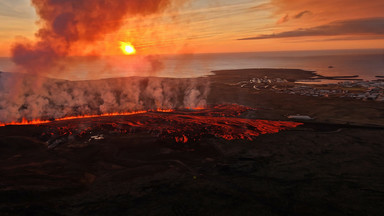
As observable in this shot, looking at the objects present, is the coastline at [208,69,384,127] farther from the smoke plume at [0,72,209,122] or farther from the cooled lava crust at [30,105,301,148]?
the smoke plume at [0,72,209,122]

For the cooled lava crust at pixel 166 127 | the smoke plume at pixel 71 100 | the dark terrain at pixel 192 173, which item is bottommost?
the dark terrain at pixel 192 173

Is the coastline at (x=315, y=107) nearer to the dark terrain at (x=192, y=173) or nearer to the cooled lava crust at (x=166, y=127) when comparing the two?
the dark terrain at (x=192, y=173)

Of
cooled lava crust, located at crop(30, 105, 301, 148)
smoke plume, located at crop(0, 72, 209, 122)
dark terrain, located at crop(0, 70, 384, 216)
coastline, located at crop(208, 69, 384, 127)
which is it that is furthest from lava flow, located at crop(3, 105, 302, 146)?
coastline, located at crop(208, 69, 384, 127)

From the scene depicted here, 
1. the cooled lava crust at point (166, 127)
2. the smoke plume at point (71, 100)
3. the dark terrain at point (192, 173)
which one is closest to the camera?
the dark terrain at point (192, 173)

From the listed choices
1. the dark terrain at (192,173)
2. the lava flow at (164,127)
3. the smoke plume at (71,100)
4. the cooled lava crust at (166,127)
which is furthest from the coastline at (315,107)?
the smoke plume at (71,100)

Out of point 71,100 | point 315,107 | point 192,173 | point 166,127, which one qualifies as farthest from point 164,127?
point 315,107

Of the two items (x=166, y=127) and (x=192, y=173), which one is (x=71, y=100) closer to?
(x=166, y=127)

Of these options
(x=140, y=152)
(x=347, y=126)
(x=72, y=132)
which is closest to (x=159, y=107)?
(x=72, y=132)

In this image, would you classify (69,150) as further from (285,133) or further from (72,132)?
(285,133)
